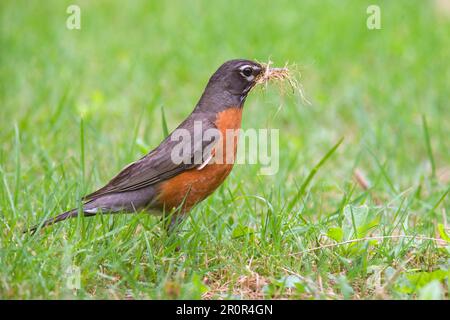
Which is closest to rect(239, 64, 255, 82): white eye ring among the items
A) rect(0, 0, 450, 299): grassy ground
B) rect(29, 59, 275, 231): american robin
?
rect(29, 59, 275, 231): american robin

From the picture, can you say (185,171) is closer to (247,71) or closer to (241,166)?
(247,71)

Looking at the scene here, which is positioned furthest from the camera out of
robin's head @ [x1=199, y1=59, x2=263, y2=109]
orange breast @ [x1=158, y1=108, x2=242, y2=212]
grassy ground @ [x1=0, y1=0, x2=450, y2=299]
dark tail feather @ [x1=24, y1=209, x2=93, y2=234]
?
robin's head @ [x1=199, y1=59, x2=263, y2=109]

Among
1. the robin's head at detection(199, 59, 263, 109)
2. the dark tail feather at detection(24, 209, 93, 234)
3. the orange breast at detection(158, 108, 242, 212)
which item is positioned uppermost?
the robin's head at detection(199, 59, 263, 109)

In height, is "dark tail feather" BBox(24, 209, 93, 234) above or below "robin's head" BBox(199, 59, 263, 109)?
below

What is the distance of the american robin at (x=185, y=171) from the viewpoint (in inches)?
176

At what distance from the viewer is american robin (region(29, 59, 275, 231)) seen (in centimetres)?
447

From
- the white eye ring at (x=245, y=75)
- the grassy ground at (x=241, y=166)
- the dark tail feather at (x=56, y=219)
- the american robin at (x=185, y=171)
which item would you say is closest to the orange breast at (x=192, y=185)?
the american robin at (x=185, y=171)

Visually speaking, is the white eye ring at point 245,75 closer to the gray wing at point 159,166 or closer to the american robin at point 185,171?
the american robin at point 185,171

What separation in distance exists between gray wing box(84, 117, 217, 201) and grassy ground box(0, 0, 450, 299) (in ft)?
0.85

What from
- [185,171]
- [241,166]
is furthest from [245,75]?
[241,166]

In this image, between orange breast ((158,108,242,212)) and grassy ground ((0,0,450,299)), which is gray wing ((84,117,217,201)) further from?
grassy ground ((0,0,450,299))
